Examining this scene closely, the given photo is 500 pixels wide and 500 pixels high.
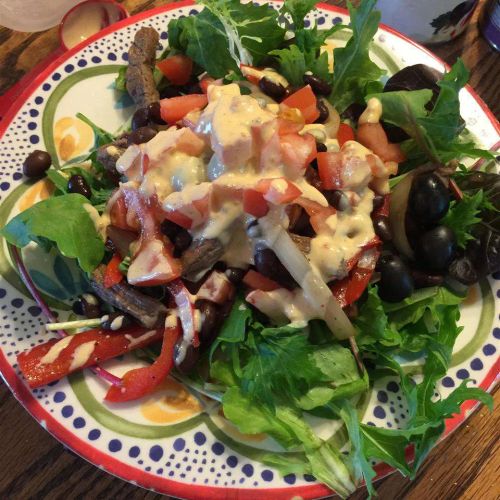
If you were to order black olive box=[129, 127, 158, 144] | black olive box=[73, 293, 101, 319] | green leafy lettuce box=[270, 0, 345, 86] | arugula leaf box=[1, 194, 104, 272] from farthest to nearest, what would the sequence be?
1. green leafy lettuce box=[270, 0, 345, 86]
2. black olive box=[129, 127, 158, 144]
3. black olive box=[73, 293, 101, 319]
4. arugula leaf box=[1, 194, 104, 272]

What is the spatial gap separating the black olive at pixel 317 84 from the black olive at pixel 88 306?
1.35 metres

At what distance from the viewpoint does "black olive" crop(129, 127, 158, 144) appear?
2.24 meters

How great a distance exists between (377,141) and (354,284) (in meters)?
0.68

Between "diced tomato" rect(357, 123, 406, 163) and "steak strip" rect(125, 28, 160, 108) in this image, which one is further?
"steak strip" rect(125, 28, 160, 108)

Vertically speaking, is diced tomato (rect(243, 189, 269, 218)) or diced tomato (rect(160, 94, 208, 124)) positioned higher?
diced tomato (rect(160, 94, 208, 124))

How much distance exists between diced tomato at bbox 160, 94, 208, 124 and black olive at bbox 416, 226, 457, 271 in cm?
113

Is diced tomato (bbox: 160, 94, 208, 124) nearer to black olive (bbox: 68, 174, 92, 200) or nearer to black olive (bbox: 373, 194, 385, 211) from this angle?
black olive (bbox: 68, 174, 92, 200)

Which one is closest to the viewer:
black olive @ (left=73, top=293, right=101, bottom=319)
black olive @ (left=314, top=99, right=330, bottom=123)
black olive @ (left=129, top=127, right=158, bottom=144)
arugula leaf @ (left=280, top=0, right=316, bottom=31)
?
black olive @ (left=73, top=293, right=101, bottom=319)

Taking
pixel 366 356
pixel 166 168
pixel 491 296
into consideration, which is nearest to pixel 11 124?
pixel 166 168

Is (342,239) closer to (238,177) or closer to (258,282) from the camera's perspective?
(258,282)

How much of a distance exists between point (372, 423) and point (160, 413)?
784 mm

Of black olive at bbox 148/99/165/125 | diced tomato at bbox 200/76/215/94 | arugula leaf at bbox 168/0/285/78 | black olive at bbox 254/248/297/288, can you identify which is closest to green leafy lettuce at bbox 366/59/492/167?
arugula leaf at bbox 168/0/285/78

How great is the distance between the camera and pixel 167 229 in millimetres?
2102

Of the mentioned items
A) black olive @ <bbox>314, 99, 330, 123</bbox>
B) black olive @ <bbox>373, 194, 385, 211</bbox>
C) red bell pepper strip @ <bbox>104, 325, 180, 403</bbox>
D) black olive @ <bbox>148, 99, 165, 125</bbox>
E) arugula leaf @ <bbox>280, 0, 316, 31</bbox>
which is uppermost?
arugula leaf @ <bbox>280, 0, 316, 31</bbox>
